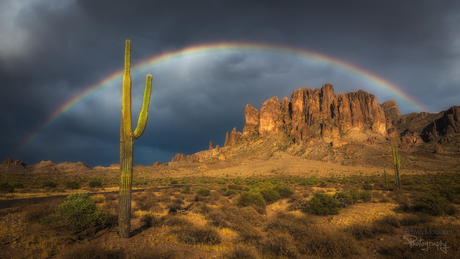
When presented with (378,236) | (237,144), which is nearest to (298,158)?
(237,144)

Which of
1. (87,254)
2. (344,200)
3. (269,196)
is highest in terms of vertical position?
(87,254)

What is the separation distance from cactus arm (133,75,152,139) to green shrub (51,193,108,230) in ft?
12.7

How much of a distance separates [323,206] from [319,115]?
123m

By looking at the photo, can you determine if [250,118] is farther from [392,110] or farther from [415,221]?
[415,221]

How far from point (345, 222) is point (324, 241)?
4.90m

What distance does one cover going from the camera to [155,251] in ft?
24.5

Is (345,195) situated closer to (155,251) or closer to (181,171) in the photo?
(155,251)

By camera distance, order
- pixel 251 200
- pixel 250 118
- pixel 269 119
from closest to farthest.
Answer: pixel 251 200 < pixel 269 119 < pixel 250 118

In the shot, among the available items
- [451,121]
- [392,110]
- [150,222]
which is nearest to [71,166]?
[150,222]

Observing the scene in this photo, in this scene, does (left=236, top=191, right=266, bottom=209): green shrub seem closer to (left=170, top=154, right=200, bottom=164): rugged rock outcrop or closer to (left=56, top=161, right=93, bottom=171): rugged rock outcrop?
(left=170, top=154, right=200, bottom=164): rugged rock outcrop

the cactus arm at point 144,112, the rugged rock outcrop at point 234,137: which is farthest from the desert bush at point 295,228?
the rugged rock outcrop at point 234,137

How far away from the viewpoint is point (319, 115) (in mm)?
125938

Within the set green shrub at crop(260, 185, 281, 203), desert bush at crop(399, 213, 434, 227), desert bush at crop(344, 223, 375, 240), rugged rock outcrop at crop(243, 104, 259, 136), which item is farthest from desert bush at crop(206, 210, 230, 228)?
rugged rock outcrop at crop(243, 104, 259, 136)

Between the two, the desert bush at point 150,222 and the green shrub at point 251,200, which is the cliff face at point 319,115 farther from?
the desert bush at point 150,222
